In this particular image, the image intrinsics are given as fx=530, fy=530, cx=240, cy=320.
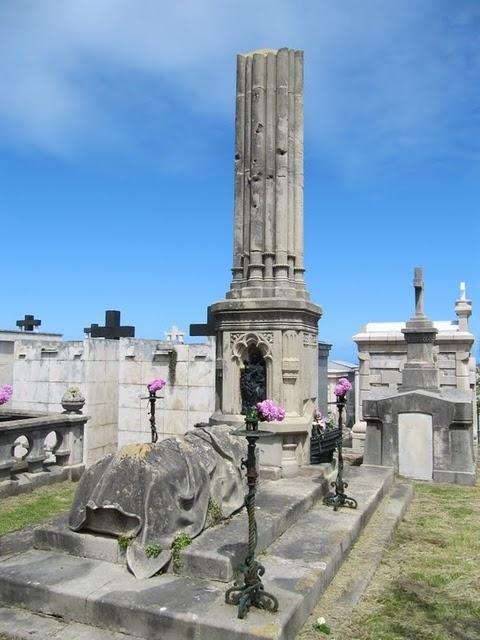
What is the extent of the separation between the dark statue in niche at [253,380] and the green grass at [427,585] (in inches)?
117

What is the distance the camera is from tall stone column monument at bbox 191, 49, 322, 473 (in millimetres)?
8820

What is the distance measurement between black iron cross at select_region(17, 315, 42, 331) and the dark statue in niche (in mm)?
11443

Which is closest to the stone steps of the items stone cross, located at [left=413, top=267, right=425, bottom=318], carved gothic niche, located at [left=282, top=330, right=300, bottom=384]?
carved gothic niche, located at [left=282, top=330, right=300, bottom=384]

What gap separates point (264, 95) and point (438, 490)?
771 cm

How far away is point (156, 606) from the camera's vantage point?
13.5 ft

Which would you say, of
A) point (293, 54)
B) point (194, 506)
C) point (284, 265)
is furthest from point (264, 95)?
point (194, 506)

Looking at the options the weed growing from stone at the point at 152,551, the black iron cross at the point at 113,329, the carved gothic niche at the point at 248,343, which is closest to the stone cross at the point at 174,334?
the black iron cross at the point at 113,329

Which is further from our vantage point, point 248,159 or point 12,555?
point 248,159

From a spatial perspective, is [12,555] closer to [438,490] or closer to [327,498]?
[327,498]

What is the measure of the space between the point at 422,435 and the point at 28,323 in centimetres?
1334

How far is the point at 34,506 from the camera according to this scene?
815 cm

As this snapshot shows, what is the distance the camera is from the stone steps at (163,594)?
3943 mm

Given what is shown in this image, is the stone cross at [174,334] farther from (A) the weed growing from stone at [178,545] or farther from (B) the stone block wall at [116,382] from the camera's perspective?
(A) the weed growing from stone at [178,545]

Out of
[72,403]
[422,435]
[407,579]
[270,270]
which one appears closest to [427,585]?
[407,579]
